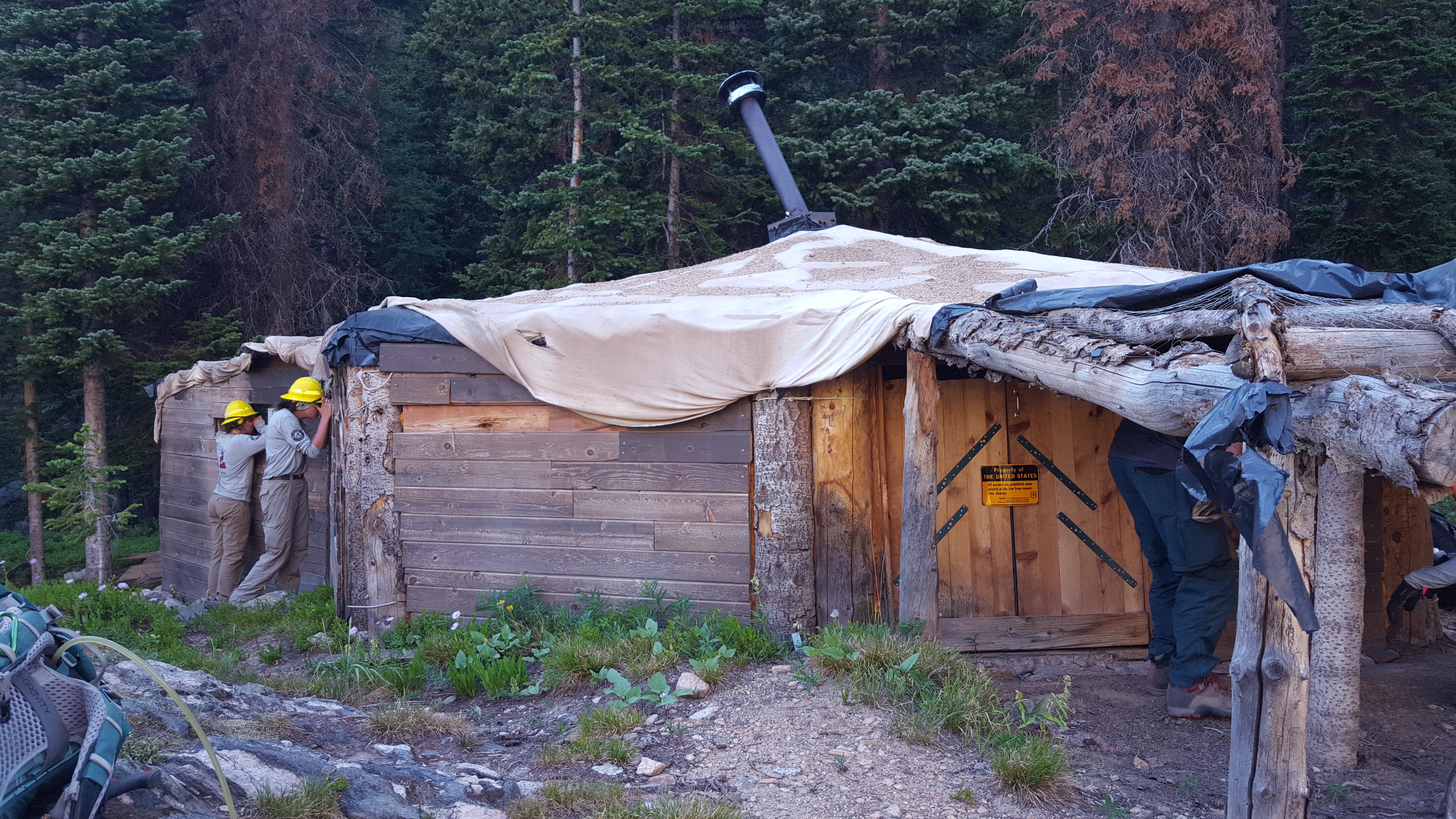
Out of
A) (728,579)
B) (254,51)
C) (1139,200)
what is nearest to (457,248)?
(254,51)

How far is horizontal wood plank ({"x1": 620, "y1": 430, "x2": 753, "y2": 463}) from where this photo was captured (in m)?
6.19

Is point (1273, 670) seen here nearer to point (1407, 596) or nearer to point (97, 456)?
point (1407, 596)

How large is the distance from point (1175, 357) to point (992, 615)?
3.29m

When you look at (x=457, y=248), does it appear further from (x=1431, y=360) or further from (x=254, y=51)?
(x=1431, y=360)

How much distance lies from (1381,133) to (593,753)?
11.9 m

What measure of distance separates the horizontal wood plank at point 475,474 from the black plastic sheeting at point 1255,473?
464cm

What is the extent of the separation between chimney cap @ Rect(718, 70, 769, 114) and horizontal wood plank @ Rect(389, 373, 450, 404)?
469 cm

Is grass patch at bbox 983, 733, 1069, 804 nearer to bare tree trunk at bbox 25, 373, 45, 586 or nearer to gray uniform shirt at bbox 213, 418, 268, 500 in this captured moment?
gray uniform shirt at bbox 213, 418, 268, 500

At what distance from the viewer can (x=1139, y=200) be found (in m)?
11.6

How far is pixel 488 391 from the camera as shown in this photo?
6.81 m

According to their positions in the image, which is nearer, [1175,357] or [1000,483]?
[1175,357]

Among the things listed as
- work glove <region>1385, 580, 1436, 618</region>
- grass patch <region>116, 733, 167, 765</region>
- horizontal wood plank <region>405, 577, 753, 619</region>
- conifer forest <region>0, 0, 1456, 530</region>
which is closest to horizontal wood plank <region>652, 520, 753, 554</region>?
horizontal wood plank <region>405, 577, 753, 619</region>

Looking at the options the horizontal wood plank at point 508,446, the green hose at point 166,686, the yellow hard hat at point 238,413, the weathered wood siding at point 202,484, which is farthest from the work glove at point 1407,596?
the yellow hard hat at point 238,413

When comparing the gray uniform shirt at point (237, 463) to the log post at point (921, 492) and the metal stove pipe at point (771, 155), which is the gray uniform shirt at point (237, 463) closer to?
A: the metal stove pipe at point (771, 155)
